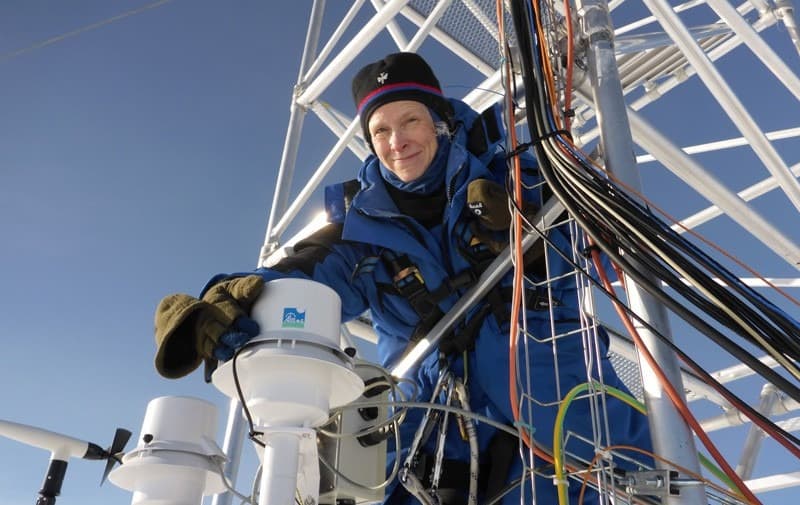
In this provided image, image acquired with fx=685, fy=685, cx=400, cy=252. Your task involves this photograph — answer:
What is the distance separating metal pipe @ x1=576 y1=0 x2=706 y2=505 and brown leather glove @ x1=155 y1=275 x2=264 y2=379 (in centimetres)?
91

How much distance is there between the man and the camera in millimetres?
2377

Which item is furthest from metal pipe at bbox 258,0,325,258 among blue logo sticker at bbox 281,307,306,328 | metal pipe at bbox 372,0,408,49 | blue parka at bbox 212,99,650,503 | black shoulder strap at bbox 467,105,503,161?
blue logo sticker at bbox 281,307,306,328

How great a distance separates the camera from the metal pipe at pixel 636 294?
1.44 metres

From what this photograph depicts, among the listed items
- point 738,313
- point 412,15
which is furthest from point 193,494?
point 412,15

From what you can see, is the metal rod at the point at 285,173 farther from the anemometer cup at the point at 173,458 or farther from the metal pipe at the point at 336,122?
the anemometer cup at the point at 173,458

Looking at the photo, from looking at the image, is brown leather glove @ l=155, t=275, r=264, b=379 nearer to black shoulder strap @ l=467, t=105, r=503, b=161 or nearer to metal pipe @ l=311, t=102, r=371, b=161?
black shoulder strap @ l=467, t=105, r=503, b=161

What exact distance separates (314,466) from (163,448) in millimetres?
533

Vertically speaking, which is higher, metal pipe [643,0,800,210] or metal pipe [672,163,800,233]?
metal pipe [672,163,800,233]

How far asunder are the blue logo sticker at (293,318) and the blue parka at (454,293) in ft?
2.46

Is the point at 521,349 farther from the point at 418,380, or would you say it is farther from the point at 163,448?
the point at 163,448

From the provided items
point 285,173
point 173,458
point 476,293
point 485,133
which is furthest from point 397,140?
point 285,173

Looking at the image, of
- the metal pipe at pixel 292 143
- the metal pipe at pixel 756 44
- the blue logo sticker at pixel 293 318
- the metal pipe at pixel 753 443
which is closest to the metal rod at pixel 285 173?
the metal pipe at pixel 292 143

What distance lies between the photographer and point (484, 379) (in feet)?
8.07

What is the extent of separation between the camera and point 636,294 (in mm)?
1639
